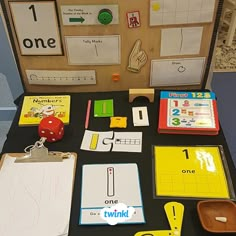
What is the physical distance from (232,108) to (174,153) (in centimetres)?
125

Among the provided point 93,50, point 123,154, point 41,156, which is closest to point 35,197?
point 41,156

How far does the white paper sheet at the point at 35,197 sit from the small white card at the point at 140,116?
227 millimetres

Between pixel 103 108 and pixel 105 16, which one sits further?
pixel 103 108

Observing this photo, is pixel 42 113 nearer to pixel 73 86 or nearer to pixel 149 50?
pixel 73 86

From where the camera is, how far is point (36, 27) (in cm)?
84

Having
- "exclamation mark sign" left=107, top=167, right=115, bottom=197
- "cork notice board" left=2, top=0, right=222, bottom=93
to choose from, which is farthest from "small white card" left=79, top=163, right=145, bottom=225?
"cork notice board" left=2, top=0, right=222, bottom=93

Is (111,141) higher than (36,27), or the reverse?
(36,27)

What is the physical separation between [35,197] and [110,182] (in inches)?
7.0

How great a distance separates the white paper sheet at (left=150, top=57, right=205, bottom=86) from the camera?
3.02 ft

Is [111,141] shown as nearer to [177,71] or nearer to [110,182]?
[110,182]

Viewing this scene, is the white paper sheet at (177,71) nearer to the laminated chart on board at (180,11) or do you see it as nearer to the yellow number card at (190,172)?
the laminated chart on board at (180,11)

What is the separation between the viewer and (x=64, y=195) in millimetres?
671

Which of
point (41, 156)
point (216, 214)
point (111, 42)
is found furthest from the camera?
point (111, 42)

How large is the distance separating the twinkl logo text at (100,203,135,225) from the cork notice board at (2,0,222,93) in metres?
0.46
